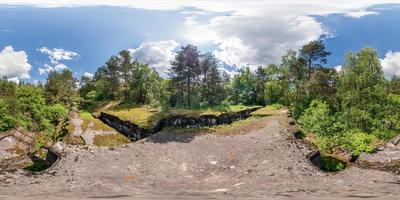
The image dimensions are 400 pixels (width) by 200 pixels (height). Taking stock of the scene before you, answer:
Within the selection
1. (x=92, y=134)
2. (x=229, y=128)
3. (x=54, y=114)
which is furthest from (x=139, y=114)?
(x=54, y=114)

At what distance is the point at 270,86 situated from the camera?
88375 millimetres

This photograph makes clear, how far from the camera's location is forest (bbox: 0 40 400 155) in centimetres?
6150

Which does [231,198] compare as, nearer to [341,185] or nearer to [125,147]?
[341,185]

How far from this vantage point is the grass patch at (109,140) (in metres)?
55.2

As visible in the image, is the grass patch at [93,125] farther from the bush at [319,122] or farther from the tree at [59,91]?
the bush at [319,122]

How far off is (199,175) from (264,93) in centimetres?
4983

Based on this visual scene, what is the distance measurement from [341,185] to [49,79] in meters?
71.3

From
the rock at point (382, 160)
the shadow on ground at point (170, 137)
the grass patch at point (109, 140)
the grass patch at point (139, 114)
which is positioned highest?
the grass patch at point (139, 114)

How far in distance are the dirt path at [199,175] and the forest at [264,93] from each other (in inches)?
329

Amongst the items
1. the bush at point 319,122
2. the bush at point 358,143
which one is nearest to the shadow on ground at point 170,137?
the bush at point 319,122

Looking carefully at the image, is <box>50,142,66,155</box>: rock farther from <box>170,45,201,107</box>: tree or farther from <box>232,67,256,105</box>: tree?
<box>232,67,256,105</box>: tree

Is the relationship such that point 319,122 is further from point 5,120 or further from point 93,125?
point 5,120

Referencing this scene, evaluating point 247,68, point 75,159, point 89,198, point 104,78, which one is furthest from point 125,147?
point 247,68

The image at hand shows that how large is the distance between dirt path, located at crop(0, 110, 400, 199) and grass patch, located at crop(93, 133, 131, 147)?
5.49m
